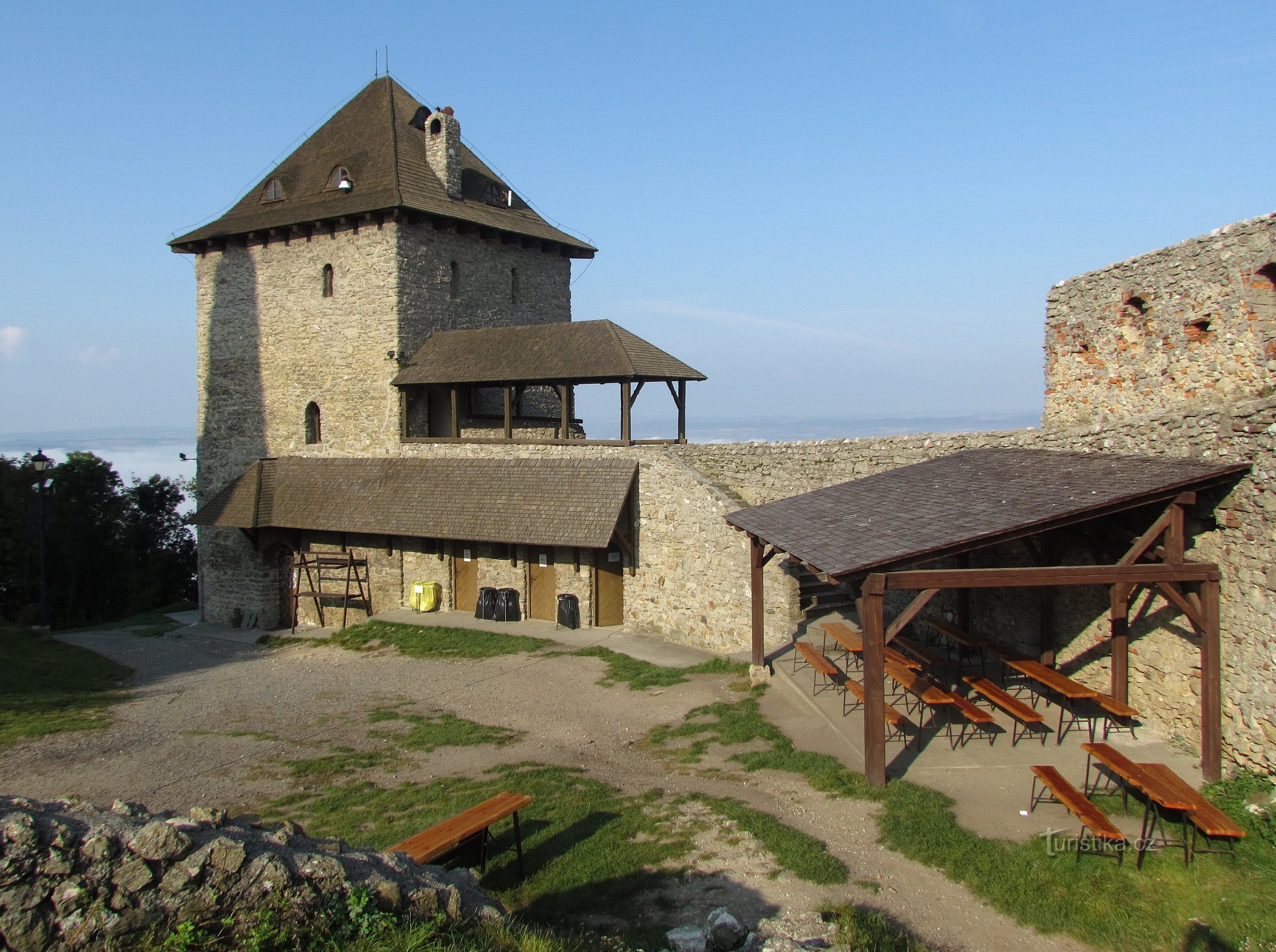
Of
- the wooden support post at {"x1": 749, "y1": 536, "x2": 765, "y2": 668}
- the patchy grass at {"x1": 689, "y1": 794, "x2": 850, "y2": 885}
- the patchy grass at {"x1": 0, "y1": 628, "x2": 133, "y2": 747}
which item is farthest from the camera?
the patchy grass at {"x1": 0, "y1": 628, "x2": 133, "y2": 747}

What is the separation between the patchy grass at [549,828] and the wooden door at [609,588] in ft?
24.6

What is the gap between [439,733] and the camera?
11648mm

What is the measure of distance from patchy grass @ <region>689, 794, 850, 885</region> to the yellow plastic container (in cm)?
1259

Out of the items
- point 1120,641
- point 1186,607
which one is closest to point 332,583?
point 1120,641

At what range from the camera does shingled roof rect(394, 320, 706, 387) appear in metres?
17.4

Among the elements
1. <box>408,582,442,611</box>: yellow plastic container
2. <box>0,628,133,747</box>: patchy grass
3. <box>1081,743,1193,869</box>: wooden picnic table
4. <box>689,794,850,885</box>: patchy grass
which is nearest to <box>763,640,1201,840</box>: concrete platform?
<box>1081,743,1193,869</box>: wooden picnic table

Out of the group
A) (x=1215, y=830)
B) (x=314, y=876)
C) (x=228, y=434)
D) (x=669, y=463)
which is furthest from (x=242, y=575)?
(x=1215, y=830)

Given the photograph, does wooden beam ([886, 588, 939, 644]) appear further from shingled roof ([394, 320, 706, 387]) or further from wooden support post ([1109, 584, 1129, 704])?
shingled roof ([394, 320, 706, 387])

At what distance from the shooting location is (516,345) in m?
19.3

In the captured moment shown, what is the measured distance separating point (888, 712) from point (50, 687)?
14.5 meters

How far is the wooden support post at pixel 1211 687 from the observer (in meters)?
7.75

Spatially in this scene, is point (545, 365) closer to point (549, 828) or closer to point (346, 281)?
point (346, 281)

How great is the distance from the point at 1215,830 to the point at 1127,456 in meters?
4.15

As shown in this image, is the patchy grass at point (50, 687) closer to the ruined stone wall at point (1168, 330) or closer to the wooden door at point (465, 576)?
the wooden door at point (465, 576)
